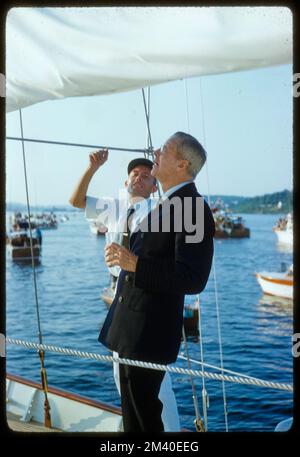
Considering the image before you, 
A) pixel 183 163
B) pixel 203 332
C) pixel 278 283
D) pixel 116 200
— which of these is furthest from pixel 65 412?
pixel 278 283

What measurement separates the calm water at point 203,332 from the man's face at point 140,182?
29.3 ft

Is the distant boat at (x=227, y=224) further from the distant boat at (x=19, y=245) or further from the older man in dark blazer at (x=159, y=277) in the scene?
the older man in dark blazer at (x=159, y=277)

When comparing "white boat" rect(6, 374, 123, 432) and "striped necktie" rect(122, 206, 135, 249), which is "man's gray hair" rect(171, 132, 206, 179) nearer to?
"striped necktie" rect(122, 206, 135, 249)

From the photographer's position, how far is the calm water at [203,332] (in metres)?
12.0

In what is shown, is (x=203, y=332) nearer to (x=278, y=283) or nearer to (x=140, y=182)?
(x=278, y=283)

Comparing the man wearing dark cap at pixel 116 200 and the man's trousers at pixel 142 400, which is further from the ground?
the man wearing dark cap at pixel 116 200

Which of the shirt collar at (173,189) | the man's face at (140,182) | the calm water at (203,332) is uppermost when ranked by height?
the man's face at (140,182)

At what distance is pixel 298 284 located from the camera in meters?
1.53

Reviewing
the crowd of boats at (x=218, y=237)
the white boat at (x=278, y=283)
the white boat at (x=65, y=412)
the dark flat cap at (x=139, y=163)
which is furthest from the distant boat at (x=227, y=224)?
the dark flat cap at (x=139, y=163)

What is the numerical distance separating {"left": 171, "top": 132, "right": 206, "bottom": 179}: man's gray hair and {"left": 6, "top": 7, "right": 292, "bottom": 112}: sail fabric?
0.22m

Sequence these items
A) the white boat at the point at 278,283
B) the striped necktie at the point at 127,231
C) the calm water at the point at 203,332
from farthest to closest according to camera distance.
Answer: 1. the white boat at the point at 278,283
2. the calm water at the point at 203,332
3. the striped necktie at the point at 127,231

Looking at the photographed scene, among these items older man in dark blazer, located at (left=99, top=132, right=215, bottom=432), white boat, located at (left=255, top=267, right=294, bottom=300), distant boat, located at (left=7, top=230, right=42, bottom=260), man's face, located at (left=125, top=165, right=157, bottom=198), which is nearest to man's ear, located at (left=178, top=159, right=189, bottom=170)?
older man in dark blazer, located at (left=99, top=132, right=215, bottom=432)

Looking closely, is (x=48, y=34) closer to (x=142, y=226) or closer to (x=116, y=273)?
(x=142, y=226)

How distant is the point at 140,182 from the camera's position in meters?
2.22
